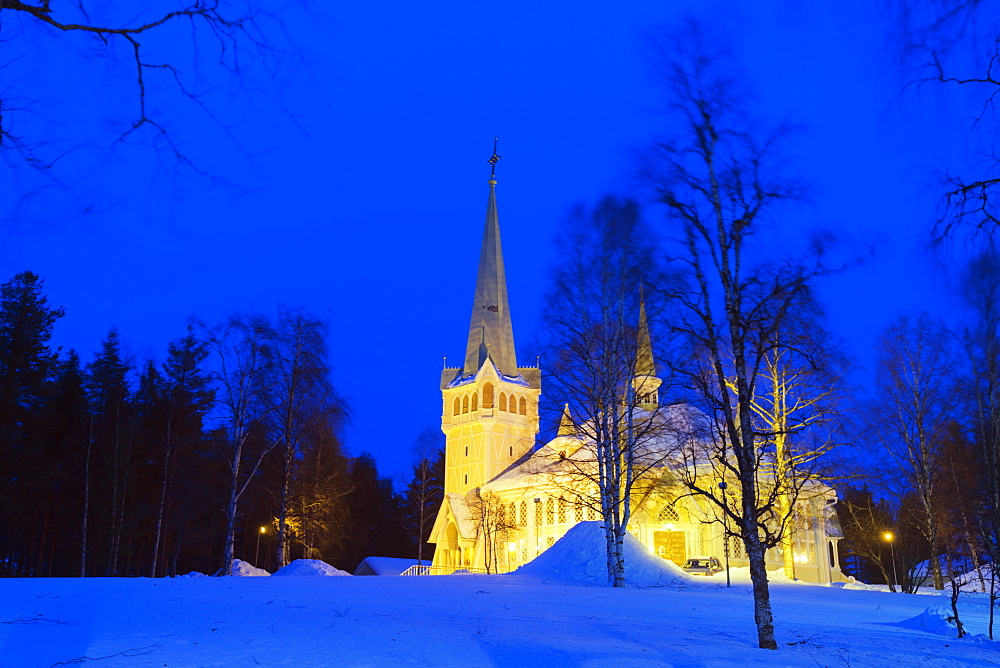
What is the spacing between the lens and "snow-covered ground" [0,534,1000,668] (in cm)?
749

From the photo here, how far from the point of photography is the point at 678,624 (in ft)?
38.0

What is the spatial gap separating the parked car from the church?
97 cm

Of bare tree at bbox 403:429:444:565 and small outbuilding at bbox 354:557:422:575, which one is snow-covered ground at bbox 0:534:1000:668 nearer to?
small outbuilding at bbox 354:557:422:575

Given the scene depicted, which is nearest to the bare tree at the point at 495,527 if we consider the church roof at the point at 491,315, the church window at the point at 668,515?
the church window at the point at 668,515

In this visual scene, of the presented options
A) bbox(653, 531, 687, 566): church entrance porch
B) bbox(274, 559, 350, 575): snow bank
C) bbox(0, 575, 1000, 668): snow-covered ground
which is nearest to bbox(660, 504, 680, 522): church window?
bbox(653, 531, 687, 566): church entrance porch

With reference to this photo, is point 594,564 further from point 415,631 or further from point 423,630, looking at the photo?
point 415,631

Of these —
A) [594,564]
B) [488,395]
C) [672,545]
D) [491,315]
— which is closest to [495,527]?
[672,545]

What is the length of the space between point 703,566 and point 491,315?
33.8 metres

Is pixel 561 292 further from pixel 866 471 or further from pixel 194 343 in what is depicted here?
pixel 194 343

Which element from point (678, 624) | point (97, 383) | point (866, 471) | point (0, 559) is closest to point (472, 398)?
point (97, 383)

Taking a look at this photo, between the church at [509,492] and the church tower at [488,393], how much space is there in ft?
0.28

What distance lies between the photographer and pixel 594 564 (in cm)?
2520

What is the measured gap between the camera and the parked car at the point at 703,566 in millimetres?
35781

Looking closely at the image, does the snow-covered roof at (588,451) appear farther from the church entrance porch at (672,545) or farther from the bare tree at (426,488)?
the bare tree at (426,488)
